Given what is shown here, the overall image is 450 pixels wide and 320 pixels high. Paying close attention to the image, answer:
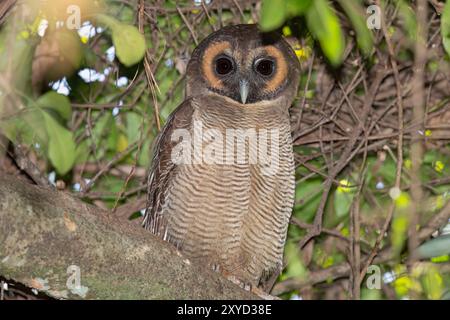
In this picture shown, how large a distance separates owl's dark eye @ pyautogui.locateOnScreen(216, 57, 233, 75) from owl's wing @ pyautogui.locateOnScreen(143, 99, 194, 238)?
1.00 ft

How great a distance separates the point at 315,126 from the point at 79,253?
224 cm

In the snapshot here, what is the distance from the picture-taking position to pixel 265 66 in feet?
13.7

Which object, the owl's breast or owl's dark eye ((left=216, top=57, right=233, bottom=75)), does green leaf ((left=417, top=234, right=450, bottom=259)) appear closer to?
the owl's breast

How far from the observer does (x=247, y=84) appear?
4047 mm

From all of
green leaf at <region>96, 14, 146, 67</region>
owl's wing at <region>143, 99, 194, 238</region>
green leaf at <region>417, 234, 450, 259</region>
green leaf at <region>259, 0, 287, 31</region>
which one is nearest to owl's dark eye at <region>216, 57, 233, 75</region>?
owl's wing at <region>143, 99, 194, 238</region>

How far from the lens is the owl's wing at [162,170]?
3.82 m

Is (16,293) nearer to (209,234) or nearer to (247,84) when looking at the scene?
(209,234)

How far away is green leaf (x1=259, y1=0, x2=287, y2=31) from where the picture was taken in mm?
1900

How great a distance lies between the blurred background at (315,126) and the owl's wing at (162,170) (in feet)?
0.82

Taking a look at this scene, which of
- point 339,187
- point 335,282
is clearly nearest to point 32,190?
point 339,187

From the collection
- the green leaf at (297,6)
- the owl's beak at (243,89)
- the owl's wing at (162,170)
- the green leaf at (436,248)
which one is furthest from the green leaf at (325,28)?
the owl's beak at (243,89)

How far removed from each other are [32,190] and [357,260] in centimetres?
223

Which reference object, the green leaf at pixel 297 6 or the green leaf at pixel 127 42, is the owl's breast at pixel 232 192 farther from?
the green leaf at pixel 297 6

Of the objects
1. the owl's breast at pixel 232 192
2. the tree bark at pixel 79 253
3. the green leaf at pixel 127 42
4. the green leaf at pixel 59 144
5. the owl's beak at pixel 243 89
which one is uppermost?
the owl's beak at pixel 243 89
